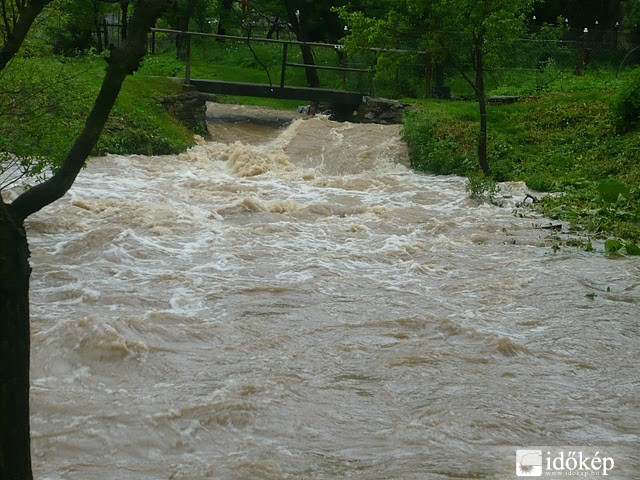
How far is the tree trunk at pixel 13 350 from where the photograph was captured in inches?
144

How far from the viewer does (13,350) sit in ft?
12.0

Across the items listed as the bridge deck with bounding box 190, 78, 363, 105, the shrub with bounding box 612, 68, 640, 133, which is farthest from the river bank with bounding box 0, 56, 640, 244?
the bridge deck with bounding box 190, 78, 363, 105

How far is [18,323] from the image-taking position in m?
3.71

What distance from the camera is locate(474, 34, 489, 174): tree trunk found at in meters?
16.4

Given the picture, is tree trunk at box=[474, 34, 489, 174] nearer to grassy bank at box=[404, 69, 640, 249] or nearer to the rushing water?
grassy bank at box=[404, 69, 640, 249]

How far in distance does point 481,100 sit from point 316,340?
9746 mm

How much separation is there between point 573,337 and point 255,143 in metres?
14.4

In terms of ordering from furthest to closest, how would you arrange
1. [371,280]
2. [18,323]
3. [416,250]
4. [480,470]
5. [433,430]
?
[416,250] < [371,280] < [433,430] < [480,470] < [18,323]

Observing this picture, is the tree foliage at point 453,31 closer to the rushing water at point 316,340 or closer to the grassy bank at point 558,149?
the grassy bank at point 558,149

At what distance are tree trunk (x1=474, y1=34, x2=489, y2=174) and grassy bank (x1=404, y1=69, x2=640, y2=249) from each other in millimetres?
370

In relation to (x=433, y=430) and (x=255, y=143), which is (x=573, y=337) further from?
(x=255, y=143)

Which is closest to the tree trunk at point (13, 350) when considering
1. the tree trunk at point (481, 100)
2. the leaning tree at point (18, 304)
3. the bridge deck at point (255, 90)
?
the leaning tree at point (18, 304)

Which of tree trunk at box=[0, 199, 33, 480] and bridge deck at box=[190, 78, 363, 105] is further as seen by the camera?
bridge deck at box=[190, 78, 363, 105]

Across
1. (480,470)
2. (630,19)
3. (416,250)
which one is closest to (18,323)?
(480,470)
